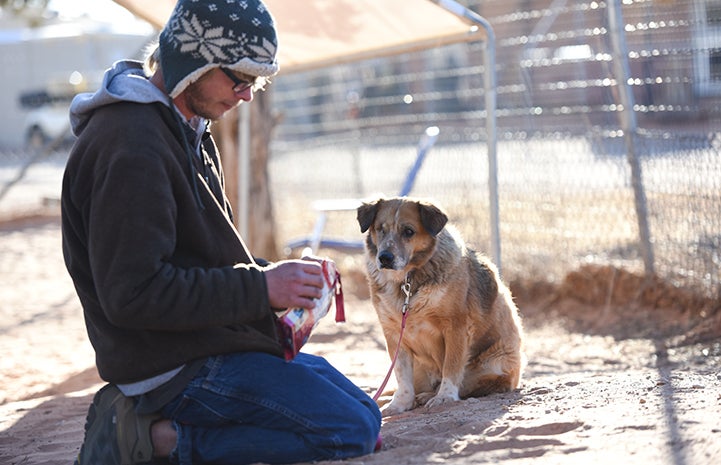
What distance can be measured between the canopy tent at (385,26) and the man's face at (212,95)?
2983 mm

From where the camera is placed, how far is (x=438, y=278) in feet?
16.8

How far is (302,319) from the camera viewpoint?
3.49 metres

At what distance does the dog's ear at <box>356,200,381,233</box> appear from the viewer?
5.35 metres

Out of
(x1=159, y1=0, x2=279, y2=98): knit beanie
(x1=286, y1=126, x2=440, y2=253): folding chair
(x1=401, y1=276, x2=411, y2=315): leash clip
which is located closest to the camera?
(x1=159, y1=0, x2=279, y2=98): knit beanie

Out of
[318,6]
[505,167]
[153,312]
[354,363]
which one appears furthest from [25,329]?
[153,312]

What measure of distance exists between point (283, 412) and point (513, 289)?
580cm

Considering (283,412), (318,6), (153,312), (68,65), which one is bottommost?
(283,412)

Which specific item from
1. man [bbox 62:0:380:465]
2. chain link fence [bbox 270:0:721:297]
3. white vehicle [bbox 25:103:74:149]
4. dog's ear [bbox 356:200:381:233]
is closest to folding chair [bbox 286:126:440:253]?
chain link fence [bbox 270:0:721:297]

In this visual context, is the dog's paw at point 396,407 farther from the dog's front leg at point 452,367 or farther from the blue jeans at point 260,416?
the blue jeans at point 260,416

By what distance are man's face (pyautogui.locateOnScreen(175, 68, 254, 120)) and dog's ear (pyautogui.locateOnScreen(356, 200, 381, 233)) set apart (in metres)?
1.95

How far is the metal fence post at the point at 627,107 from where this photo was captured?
7551 mm

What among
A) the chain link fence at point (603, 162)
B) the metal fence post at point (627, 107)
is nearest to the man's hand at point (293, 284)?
the chain link fence at point (603, 162)

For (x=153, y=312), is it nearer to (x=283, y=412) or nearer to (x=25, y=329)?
(x=283, y=412)

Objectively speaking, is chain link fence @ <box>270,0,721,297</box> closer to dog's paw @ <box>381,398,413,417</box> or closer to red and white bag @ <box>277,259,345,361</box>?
dog's paw @ <box>381,398,413,417</box>
